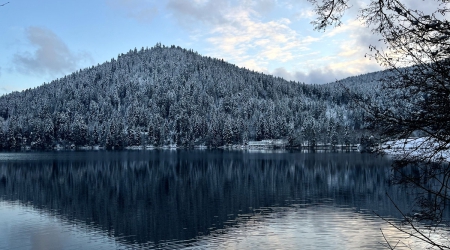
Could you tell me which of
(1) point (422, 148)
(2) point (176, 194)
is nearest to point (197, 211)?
(2) point (176, 194)

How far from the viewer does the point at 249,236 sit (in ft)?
106

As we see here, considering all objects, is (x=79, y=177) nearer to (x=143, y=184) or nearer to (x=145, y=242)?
(x=143, y=184)

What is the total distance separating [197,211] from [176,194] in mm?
12255

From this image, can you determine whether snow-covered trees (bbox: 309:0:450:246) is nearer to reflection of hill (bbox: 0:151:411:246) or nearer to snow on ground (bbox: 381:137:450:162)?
snow on ground (bbox: 381:137:450:162)

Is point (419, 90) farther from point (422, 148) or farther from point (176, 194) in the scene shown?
point (176, 194)

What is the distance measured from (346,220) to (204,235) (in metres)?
14.3

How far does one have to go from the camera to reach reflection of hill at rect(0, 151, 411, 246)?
125 feet

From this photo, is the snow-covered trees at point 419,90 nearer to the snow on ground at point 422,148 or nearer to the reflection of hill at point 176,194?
the snow on ground at point 422,148

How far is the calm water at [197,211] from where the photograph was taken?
31078 millimetres

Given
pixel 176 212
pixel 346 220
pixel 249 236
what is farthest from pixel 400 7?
pixel 176 212

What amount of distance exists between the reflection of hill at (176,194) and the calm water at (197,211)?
0.39 feet

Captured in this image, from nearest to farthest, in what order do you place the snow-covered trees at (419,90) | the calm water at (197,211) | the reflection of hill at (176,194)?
the snow-covered trees at (419,90) < the calm water at (197,211) < the reflection of hill at (176,194)

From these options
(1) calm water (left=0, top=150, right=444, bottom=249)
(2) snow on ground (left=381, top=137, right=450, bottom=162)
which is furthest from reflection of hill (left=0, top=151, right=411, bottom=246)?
(2) snow on ground (left=381, top=137, right=450, bottom=162)

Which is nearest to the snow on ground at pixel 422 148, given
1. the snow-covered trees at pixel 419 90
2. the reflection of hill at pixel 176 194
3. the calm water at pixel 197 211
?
the snow-covered trees at pixel 419 90
